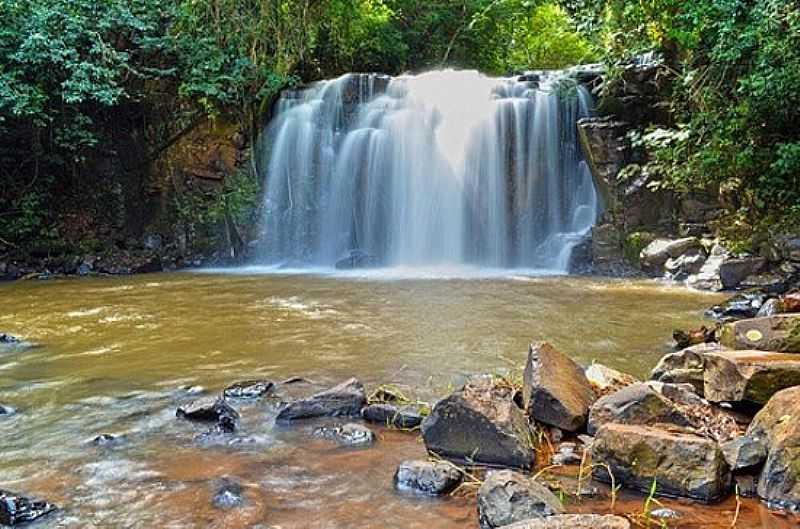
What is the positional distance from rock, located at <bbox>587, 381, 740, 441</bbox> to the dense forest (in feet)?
18.8

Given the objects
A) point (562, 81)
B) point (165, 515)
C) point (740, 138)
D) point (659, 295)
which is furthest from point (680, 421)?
point (562, 81)

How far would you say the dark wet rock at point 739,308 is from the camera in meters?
6.85

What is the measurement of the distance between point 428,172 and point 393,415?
10807 millimetres

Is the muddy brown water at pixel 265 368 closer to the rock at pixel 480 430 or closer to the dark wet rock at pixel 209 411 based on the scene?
the dark wet rock at pixel 209 411

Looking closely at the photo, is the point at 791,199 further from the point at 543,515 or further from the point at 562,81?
the point at 543,515

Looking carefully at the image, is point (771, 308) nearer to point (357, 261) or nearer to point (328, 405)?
point (328, 405)

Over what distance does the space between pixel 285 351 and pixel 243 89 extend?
10344 millimetres

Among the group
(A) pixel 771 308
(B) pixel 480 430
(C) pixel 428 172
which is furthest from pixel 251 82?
(B) pixel 480 430

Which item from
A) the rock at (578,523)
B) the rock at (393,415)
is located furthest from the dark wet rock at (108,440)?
the rock at (578,523)

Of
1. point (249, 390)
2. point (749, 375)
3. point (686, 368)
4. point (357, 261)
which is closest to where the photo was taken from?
point (749, 375)

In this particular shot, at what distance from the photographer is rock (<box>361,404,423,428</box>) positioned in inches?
148

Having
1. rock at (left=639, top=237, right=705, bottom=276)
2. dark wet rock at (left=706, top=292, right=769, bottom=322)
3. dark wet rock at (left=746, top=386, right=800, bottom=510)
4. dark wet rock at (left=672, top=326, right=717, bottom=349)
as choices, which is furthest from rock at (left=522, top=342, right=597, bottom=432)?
rock at (left=639, top=237, right=705, bottom=276)

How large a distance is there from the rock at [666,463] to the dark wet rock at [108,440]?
7.76ft

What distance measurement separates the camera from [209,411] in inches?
155
